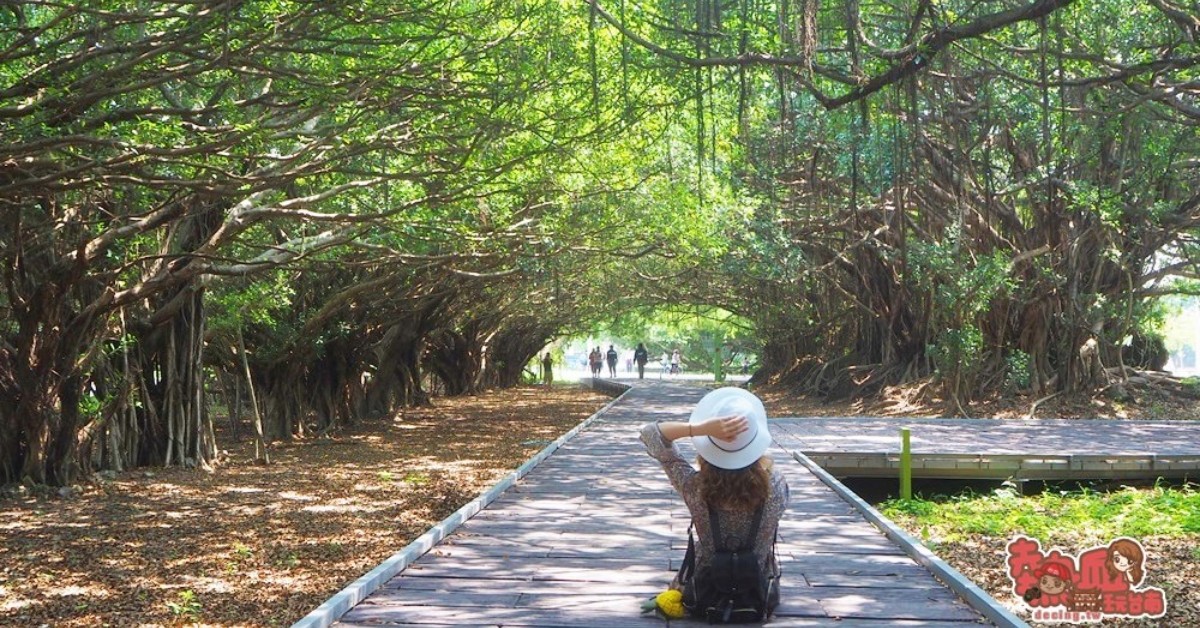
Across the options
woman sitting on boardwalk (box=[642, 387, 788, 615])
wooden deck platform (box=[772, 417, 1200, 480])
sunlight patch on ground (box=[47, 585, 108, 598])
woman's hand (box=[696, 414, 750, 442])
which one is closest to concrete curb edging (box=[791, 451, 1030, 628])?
woman sitting on boardwalk (box=[642, 387, 788, 615])

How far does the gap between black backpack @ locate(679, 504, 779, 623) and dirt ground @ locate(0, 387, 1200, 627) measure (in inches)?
91.8

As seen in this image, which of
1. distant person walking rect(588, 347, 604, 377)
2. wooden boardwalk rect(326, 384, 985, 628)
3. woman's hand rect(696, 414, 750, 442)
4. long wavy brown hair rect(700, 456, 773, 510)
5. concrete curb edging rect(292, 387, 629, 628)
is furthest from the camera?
distant person walking rect(588, 347, 604, 377)

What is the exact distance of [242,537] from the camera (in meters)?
9.44

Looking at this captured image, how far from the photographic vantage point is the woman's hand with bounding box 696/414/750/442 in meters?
5.02

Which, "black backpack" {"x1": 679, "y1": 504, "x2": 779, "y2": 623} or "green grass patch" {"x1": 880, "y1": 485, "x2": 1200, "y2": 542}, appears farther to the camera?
"green grass patch" {"x1": 880, "y1": 485, "x2": 1200, "y2": 542}

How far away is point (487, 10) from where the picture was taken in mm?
10516

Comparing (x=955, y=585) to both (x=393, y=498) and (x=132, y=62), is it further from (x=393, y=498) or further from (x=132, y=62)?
(x=393, y=498)

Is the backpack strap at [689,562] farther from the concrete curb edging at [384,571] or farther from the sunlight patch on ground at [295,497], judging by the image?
the sunlight patch on ground at [295,497]

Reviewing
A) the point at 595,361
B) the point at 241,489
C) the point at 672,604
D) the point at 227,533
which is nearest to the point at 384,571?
the point at 672,604

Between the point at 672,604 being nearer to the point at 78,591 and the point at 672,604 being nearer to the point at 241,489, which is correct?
the point at 78,591

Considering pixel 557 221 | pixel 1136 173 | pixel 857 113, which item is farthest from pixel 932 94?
pixel 557 221

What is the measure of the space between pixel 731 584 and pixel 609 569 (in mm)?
1629

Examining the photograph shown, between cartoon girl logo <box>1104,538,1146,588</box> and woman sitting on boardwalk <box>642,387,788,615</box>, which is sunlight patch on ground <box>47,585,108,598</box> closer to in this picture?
woman sitting on boardwalk <box>642,387,788,615</box>

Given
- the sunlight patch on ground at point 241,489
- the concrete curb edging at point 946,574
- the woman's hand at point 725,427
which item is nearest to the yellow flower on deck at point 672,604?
the woman's hand at point 725,427
